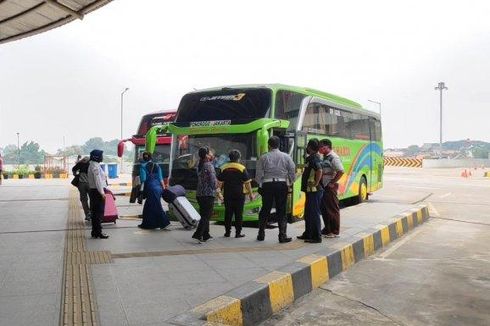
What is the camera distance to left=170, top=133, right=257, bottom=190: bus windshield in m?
9.73

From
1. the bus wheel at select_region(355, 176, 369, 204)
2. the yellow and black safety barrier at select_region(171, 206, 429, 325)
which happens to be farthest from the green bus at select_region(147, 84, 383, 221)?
the bus wheel at select_region(355, 176, 369, 204)

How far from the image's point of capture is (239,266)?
5.93 meters

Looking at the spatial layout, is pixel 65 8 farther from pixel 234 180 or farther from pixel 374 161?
pixel 374 161

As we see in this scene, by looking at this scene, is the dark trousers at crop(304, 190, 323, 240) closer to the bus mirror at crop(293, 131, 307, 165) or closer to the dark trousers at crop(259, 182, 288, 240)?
the dark trousers at crop(259, 182, 288, 240)

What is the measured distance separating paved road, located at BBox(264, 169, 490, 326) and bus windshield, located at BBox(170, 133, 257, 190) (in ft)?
10.8

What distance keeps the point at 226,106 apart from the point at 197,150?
45.2 inches

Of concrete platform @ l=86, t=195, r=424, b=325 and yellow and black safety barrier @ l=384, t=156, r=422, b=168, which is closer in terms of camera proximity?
concrete platform @ l=86, t=195, r=424, b=325

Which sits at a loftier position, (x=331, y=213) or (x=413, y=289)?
(x=331, y=213)

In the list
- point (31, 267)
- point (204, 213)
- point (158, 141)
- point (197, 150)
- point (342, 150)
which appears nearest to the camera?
point (31, 267)

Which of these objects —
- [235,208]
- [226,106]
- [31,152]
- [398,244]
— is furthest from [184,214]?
[31,152]

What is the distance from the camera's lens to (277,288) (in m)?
4.98

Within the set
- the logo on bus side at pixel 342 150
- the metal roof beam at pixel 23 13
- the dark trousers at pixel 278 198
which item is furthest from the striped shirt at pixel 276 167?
the metal roof beam at pixel 23 13

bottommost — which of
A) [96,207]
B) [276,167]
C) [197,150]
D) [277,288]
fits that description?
[277,288]

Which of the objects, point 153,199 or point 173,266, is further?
point 153,199
